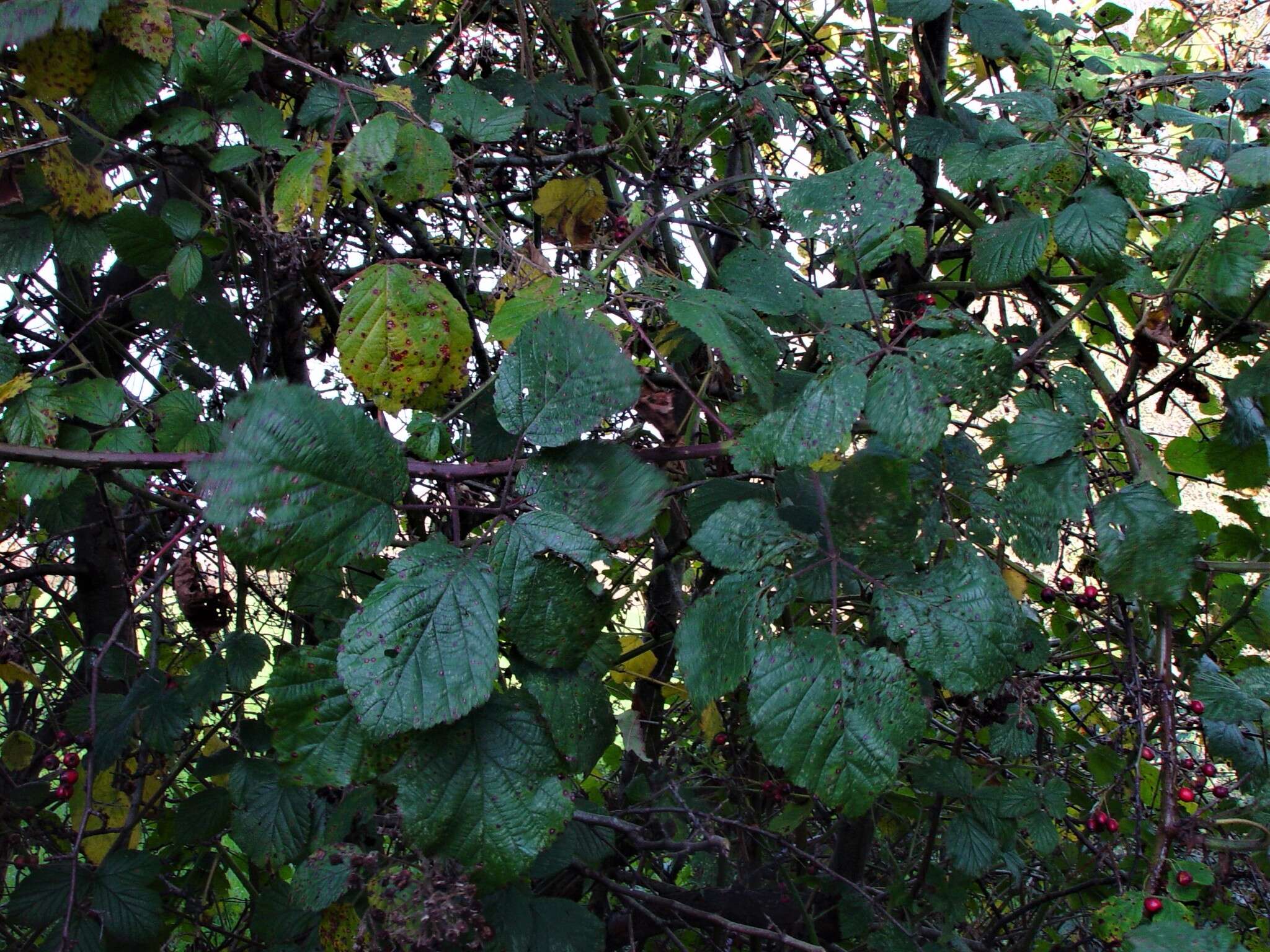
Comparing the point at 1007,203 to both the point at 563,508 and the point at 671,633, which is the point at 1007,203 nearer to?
the point at 671,633

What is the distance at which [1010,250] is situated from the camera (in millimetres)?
1226

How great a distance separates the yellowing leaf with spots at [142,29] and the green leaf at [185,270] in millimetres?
269

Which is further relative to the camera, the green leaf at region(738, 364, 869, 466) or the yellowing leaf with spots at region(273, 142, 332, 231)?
the yellowing leaf with spots at region(273, 142, 332, 231)

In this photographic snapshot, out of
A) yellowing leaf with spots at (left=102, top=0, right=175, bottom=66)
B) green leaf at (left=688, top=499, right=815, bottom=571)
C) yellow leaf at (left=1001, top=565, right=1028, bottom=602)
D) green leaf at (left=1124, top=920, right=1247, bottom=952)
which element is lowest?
yellow leaf at (left=1001, top=565, right=1028, bottom=602)

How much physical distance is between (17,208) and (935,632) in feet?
4.50

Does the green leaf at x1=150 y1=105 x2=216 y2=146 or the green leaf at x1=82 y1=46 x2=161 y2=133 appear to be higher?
the green leaf at x1=82 y1=46 x2=161 y2=133

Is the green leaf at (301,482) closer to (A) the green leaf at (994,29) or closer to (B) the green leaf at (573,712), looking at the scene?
(B) the green leaf at (573,712)

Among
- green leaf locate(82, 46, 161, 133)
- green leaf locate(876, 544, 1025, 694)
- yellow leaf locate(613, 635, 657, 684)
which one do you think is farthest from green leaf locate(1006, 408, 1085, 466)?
green leaf locate(82, 46, 161, 133)

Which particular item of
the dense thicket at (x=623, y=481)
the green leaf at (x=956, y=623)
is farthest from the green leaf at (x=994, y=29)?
the green leaf at (x=956, y=623)

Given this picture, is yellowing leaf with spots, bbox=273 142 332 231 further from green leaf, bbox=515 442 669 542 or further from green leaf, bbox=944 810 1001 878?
green leaf, bbox=944 810 1001 878

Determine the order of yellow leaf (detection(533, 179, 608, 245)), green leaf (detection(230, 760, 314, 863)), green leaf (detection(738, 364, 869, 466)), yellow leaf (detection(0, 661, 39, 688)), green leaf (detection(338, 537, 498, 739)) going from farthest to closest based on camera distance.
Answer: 1. yellow leaf (detection(0, 661, 39, 688))
2. yellow leaf (detection(533, 179, 608, 245))
3. green leaf (detection(230, 760, 314, 863))
4. green leaf (detection(738, 364, 869, 466))
5. green leaf (detection(338, 537, 498, 739))

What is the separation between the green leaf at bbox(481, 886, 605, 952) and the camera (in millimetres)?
1145

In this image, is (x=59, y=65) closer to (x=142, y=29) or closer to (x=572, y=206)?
(x=142, y=29)

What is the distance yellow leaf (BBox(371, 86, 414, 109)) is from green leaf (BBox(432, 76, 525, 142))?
9 cm
